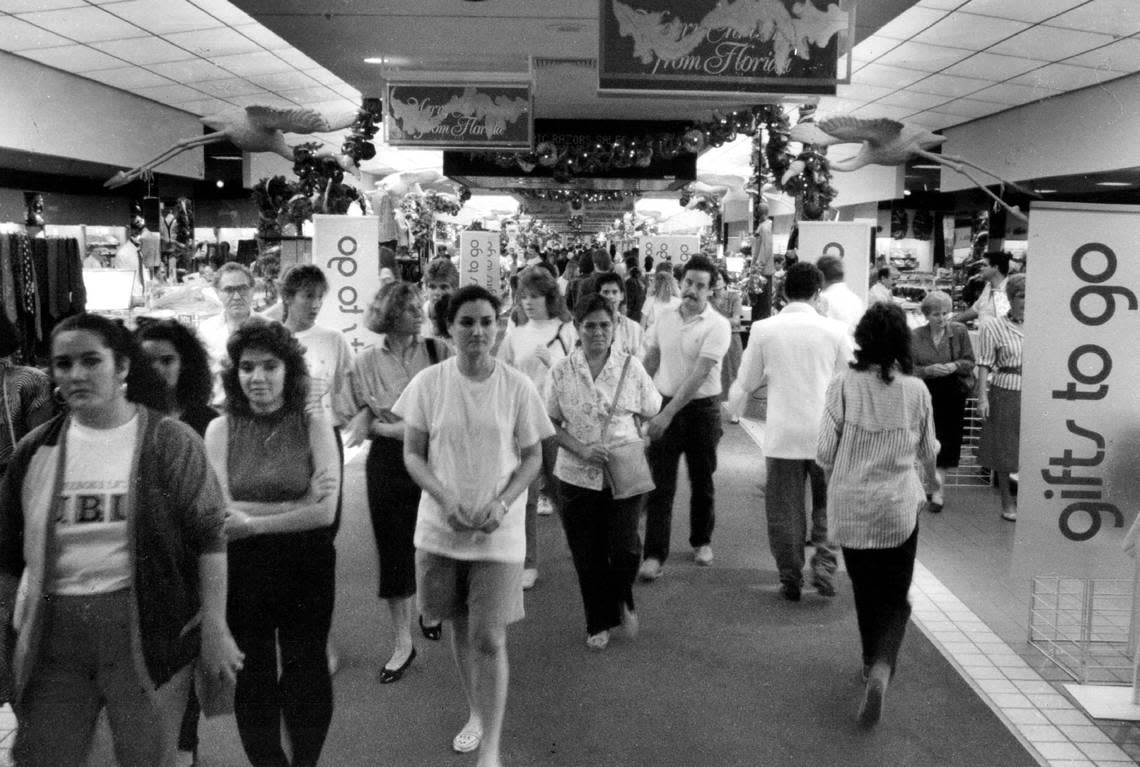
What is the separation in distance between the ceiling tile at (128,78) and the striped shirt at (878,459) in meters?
8.89

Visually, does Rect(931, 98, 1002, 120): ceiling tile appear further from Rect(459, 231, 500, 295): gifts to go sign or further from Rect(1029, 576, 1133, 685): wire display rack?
Rect(1029, 576, 1133, 685): wire display rack

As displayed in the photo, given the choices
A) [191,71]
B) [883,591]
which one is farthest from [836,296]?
[191,71]

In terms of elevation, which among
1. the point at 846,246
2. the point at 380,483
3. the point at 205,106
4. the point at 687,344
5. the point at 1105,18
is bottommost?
the point at 380,483

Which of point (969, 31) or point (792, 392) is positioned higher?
point (969, 31)

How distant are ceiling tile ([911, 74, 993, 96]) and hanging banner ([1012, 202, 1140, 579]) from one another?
7.14m

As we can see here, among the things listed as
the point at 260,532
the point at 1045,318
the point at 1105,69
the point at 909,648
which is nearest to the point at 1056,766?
the point at 909,648

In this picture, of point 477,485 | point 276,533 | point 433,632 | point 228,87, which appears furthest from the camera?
point 228,87

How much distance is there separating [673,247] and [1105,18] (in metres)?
7.88

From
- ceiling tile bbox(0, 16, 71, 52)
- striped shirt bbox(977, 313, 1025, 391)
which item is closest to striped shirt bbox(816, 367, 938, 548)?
striped shirt bbox(977, 313, 1025, 391)

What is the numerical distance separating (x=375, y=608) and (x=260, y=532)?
7.26 ft

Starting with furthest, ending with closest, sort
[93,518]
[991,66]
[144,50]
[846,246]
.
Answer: [991,66]
[144,50]
[846,246]
[93,518]

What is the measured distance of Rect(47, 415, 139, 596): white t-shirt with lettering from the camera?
233cm

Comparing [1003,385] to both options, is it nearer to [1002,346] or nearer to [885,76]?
[1002,346]

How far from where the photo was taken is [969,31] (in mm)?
8391
